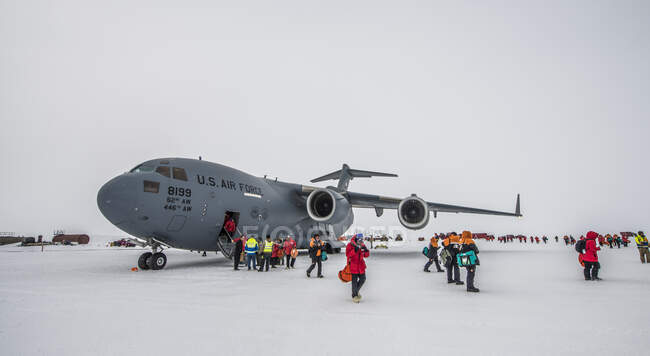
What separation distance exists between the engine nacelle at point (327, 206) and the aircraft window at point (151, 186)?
659cm

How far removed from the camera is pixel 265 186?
14.4 m

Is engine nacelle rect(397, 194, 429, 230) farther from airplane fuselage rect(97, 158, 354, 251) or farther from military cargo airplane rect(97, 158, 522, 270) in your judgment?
airplane fuselage rect(97, 158, 354, 251)

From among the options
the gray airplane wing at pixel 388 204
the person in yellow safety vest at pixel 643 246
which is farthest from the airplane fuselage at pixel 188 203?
the person in yellow safety vest at pixel 643 246

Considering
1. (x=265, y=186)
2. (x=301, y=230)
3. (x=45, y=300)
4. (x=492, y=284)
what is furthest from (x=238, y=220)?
(x=492, y=284)

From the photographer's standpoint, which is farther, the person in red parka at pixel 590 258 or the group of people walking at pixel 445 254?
the person in red parka at pixel 590 258

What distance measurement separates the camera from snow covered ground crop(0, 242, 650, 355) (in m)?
3.12

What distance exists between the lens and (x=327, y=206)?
15828 mm

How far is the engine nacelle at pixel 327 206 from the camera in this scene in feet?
47.2

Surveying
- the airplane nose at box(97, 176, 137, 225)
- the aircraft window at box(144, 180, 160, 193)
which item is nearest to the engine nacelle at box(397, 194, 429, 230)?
the aircraft window at box(144, 180, 160, 193)

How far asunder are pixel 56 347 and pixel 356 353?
2748 millimetres

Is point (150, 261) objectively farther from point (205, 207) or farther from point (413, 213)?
point (413, 213)

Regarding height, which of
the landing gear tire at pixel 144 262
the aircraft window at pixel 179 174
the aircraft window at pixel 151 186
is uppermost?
the aircraft window at pixel 179 174

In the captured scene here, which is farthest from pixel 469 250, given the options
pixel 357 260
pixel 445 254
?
pixel 357 260

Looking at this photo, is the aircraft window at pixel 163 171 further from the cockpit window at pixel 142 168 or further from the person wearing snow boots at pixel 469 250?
the person wearing snow boots at pixel 469 250
